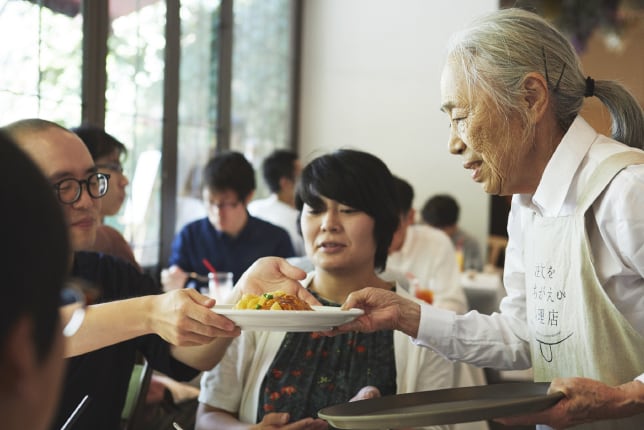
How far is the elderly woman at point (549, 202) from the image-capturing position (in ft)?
4.79

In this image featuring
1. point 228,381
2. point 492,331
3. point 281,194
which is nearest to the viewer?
point 492,331

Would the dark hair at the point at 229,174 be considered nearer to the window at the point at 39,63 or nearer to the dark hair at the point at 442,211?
the window at the point at 39,63

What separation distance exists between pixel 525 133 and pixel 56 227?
1.25m

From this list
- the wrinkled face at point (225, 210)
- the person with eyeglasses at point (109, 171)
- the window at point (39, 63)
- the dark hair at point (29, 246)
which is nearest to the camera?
the dark hair at point (29, 246)

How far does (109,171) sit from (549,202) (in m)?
1.97

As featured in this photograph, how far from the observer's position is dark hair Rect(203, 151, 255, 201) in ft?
13.1

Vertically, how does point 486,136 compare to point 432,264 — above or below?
above

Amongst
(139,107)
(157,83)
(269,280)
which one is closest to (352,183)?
(269,280)

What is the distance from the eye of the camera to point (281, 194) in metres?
5.20

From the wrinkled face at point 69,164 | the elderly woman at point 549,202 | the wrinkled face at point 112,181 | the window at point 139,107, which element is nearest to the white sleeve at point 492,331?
the elderly woman at point 549,202

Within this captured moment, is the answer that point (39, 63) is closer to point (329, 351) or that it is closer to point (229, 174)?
point (229, 174)

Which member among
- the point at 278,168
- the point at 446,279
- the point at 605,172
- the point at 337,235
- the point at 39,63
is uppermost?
the point at 39,63

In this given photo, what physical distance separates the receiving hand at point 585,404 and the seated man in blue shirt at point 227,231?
2.83 meters

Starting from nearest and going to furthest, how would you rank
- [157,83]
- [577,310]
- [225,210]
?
[577,310], [225,210], [157,83]
